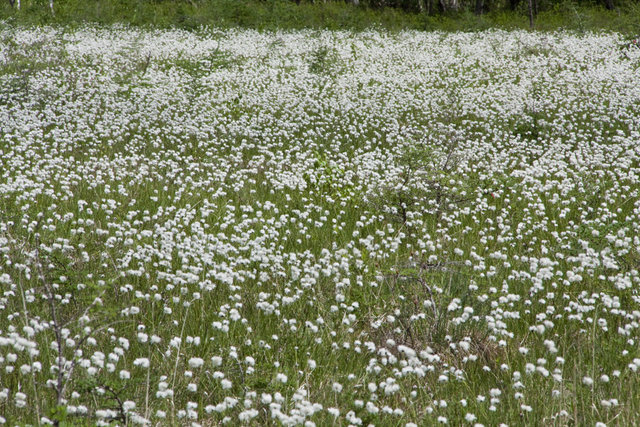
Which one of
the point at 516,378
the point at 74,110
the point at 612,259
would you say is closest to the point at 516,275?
the point at 612,259

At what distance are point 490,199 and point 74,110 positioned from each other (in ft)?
26.9

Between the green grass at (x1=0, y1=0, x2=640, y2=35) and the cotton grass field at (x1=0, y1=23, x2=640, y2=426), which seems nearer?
the cotton grass field at (x1=0, y1=23, x2=640, y2=426)

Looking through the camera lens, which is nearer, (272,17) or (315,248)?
(315,248)

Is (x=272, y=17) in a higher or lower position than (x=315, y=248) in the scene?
higher

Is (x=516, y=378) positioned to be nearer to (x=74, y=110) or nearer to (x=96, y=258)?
(x=96, y=258)

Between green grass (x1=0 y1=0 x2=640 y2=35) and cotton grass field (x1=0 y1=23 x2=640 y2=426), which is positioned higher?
green grass (x1=0 y1=0 x2=640 y2=35)

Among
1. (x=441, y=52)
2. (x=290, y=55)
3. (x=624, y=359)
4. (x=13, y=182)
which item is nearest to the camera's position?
(x=624, y=359)

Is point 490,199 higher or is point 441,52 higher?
point 441,52

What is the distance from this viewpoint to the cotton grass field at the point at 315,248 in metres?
3.54

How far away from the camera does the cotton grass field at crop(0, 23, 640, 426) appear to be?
3545 mm

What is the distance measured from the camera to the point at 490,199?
7.74m

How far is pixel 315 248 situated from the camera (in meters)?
6.12

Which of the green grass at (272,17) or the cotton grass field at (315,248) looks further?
the green grass at (272,17)

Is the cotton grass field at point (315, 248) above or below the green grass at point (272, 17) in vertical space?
below
